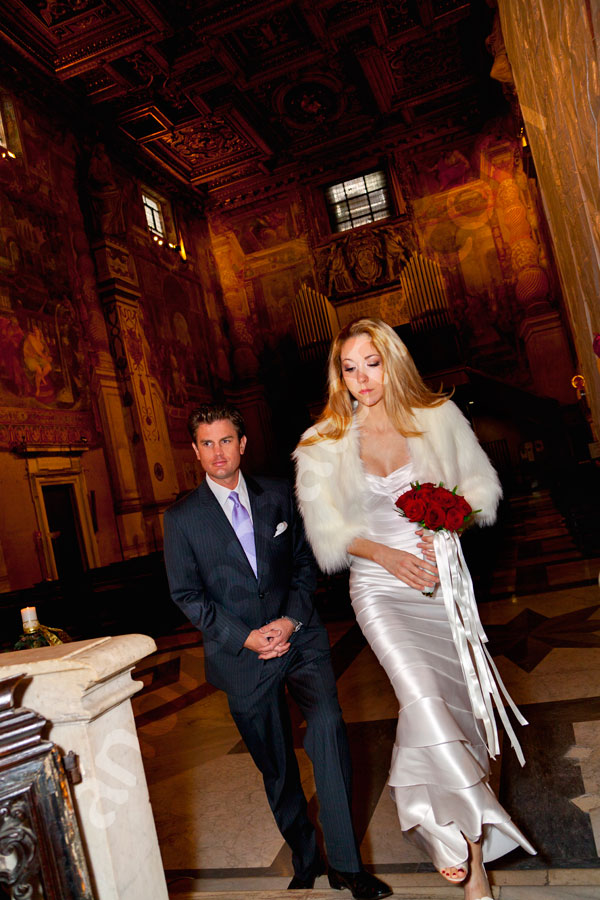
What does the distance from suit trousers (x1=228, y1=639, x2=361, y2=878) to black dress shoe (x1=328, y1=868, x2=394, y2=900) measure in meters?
0.03

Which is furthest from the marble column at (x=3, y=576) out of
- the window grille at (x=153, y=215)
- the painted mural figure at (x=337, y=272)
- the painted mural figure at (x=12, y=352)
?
the painted mural figure at (x=337, y=272)

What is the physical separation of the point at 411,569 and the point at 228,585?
0.69m

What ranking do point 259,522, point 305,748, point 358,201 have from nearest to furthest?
point 305,748, point 259,522, point 358,201

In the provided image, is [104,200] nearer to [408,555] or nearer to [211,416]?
[211,416]

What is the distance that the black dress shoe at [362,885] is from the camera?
2330 millimetres

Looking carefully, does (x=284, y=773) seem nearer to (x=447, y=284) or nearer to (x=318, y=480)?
(x=318, y=480)

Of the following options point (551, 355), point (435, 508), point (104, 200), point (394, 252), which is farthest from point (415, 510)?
point (394, 252)

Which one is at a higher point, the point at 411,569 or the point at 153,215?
the point at 153,215

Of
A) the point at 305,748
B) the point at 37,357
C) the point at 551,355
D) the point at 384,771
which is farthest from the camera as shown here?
the point at 551,355

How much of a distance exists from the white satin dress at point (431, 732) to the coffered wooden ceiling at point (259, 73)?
13.8 m

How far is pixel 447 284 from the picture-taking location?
19172 mm

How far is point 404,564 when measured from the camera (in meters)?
2.54

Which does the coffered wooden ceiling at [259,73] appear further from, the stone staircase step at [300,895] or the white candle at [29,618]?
the stone staircase step at [300,895]

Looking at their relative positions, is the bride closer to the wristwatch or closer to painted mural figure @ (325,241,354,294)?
the wristwatch
